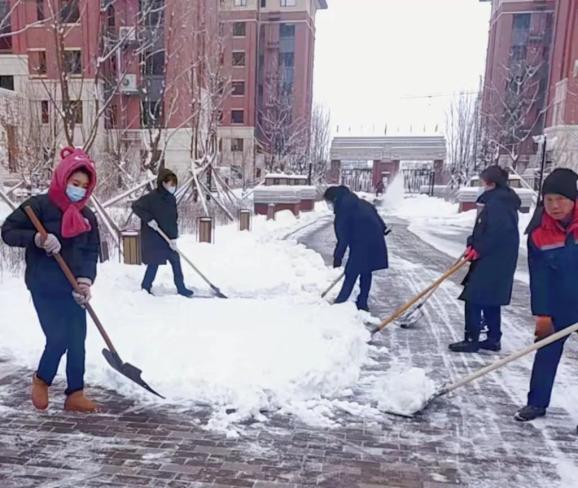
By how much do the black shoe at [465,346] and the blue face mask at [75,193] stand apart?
3.53 meters

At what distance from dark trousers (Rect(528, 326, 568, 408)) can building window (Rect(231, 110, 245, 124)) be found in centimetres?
3988

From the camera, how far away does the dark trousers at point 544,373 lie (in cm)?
324

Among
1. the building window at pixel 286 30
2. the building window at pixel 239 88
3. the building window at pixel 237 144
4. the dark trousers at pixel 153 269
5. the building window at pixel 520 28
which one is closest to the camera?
the dark trousers at pixel 153 269

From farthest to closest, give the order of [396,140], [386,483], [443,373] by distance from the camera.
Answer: [396,140], [443,373], [386,483]

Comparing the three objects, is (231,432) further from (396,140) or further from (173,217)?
(396,140)

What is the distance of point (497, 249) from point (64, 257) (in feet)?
11.7

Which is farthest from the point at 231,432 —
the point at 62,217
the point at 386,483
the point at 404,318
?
the point at 404,318

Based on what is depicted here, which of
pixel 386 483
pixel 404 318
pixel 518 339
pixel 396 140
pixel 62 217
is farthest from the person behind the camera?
pixel 396 140

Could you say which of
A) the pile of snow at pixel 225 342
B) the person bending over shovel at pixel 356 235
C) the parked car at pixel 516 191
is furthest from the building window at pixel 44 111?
the parked car at pixel 516 191

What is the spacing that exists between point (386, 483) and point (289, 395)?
42.2 inches

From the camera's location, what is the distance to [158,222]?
6148mm

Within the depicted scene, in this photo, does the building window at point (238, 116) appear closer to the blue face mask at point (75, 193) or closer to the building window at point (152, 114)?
the building window at point (152, 114)

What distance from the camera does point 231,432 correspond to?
3037 millimetres

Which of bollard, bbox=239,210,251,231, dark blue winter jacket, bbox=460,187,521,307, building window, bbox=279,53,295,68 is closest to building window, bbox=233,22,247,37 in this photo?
building window, bbox=279,53,295,68
